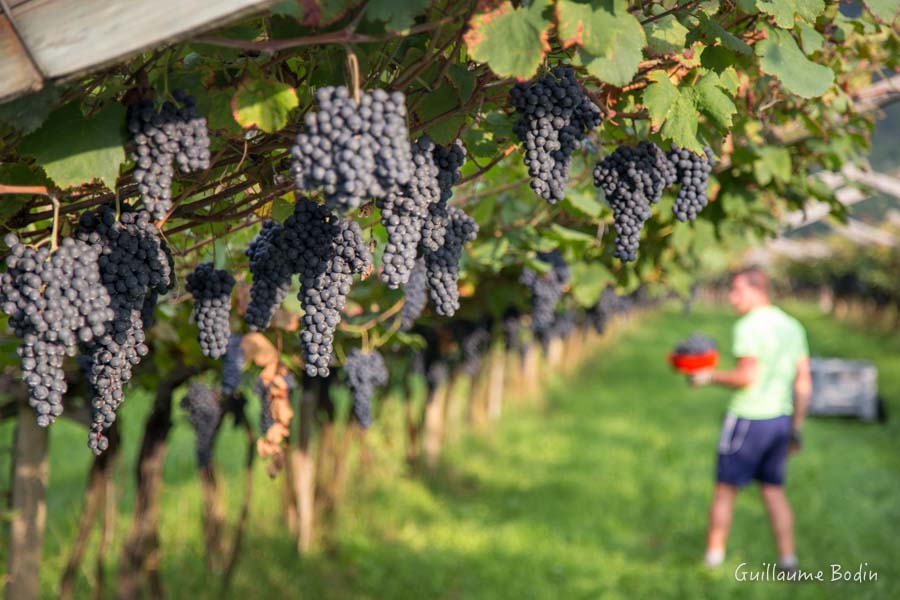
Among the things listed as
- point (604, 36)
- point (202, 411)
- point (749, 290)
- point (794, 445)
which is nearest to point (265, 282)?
point (604, 36)

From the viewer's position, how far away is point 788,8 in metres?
1.64

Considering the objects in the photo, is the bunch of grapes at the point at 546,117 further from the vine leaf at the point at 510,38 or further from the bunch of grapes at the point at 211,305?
the bunch of grapes at the point at 211,305

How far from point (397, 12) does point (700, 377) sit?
18.3 ft

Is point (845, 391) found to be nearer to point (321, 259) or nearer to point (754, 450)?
point (754, 450)

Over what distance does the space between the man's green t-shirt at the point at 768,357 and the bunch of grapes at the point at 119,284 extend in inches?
193

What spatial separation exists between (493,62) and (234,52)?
1.59 feet

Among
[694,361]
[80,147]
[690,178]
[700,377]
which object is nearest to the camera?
[80,147]

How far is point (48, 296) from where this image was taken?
1493mm

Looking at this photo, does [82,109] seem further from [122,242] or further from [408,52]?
[408,52]

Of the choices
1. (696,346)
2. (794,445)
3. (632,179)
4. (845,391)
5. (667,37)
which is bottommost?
(845,391)

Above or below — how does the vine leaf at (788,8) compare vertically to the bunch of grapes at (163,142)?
above

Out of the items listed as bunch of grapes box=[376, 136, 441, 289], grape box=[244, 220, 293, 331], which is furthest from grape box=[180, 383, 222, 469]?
bunch of grapes box=[376, 136, 441, 289]

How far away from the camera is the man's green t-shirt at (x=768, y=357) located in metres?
5.91

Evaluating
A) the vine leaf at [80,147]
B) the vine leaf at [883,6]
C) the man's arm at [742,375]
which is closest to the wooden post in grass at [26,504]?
the vine leaf at [80,147]
